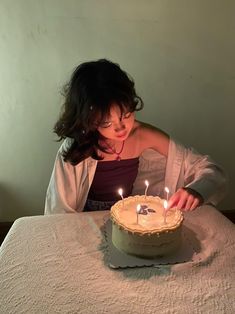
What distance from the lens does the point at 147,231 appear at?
81 cm

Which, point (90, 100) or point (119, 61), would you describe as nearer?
point (90, 100)

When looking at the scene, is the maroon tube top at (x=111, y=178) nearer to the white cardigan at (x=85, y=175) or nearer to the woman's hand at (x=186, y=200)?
the white cardigan at (x=85, y=175)

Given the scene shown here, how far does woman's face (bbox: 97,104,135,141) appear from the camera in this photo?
1.04 meters

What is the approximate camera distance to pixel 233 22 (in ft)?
5.12

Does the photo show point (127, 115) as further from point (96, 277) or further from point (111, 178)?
point (96, 277)

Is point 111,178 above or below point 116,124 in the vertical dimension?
below

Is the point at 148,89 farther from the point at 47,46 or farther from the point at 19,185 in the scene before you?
the point at 19,185

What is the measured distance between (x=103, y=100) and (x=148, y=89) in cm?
63

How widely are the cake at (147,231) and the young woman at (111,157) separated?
7 centimetres

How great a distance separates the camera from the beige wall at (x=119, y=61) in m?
1.49

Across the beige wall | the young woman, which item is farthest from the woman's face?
the beige wall

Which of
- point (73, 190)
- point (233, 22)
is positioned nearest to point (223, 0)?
point (233, 22)

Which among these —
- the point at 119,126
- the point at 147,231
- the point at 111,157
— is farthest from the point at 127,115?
the point at 147,231

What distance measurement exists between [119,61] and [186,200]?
31.9 inches
